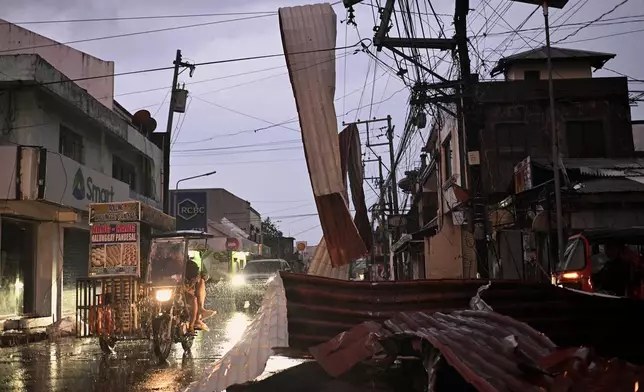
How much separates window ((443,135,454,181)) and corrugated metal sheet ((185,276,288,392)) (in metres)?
20.8

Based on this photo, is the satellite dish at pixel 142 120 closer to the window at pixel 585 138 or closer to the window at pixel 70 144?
the window at pixel 70 144

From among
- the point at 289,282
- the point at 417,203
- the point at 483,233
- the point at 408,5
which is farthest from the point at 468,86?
the point at 417,203

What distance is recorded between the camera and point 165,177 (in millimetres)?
27516

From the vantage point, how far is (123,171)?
79.5 feet

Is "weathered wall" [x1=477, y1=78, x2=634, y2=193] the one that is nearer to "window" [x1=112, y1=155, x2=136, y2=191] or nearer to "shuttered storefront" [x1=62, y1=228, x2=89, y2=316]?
"window" [x1=112, y1=155, x2=136, y2=191]

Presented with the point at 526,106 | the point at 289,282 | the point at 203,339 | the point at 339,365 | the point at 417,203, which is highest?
the point at 526,106

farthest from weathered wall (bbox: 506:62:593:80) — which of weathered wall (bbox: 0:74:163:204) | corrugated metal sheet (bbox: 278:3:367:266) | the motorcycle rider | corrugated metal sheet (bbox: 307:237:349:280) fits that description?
corrugated metal sheet (bbox: 278:3:367:266)

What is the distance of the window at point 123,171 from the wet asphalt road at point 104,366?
1103 cm

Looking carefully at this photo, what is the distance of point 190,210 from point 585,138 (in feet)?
88.1

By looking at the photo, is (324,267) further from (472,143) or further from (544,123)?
(544,123)

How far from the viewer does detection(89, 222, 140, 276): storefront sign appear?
10914 millimetres

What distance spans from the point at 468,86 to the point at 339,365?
37.5 feet

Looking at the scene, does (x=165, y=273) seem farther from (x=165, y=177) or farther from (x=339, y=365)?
(x=165, y=177)

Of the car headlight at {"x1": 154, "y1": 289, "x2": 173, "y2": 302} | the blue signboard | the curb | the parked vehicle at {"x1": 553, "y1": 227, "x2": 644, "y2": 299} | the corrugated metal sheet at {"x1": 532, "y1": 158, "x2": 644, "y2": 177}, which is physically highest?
the blue signboard
